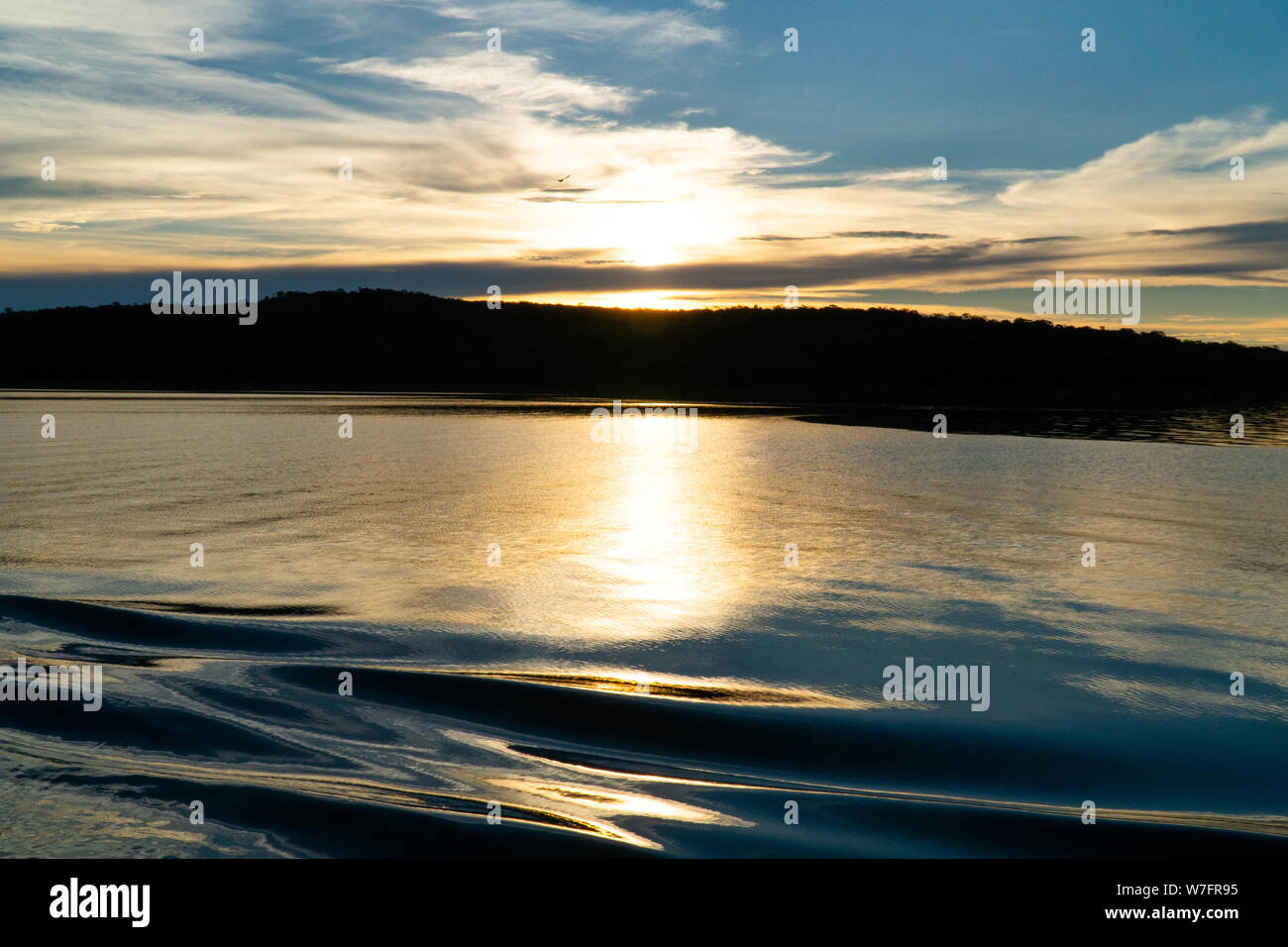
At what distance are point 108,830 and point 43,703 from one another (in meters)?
2.20

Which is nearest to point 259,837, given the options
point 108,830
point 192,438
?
point 108,830

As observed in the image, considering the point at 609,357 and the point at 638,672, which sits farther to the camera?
the point at 609,357

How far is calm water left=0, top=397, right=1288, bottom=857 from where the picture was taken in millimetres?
5074

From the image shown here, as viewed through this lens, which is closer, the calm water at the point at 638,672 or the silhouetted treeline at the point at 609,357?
the calm water at the point at 638,672

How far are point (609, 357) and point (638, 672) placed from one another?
9096 centimetres

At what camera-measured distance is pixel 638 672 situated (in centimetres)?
727

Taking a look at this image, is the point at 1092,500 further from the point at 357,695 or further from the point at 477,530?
the point at 357,695

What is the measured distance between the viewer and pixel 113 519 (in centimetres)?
1309

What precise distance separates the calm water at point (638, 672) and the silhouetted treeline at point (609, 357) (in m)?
46.1

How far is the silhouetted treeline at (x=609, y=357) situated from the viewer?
247 ft

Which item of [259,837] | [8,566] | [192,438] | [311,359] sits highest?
[311,359]

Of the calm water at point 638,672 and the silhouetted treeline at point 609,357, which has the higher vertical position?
the silhouetted treeline at point 609,357

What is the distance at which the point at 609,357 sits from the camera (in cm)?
9725

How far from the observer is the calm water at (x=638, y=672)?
5.07 metres
